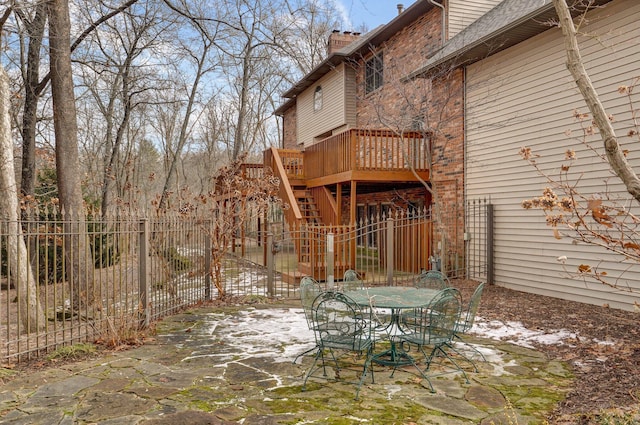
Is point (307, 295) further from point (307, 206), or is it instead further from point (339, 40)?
point (339, 40)

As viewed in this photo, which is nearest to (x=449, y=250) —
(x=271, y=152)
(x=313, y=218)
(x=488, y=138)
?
(x=488, y=138)

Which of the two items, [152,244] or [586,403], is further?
[152,244]

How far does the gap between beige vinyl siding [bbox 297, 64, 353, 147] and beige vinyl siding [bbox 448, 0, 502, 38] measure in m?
4.93

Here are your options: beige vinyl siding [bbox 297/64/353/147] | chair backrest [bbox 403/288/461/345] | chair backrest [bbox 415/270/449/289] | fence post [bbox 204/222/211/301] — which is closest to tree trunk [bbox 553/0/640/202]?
chair backrest [bbox 403/288/461/345]

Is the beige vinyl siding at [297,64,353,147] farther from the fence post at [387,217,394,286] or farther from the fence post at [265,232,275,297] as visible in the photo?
the fence post at [265,232,275,297]

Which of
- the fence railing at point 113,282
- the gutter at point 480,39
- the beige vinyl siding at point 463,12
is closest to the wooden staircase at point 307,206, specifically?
the fence railing at point 113,282

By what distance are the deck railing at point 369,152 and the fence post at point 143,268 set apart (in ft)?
18.6

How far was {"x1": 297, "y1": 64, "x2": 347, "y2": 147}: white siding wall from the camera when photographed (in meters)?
16.7

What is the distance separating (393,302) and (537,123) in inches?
236

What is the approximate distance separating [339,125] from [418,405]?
13.9m

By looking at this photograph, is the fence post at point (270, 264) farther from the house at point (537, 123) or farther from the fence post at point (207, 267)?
the house at point (537, 123)

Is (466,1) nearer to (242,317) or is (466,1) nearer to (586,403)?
(242,317)

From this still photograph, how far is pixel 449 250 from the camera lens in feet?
36.7

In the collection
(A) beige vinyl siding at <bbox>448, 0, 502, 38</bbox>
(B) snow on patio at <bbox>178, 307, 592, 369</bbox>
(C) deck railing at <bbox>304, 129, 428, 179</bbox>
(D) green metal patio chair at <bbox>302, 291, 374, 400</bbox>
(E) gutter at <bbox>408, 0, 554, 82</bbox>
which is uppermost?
(A) beige vinyl siding at <bbox>448, 0, 502, 38</bbox>
